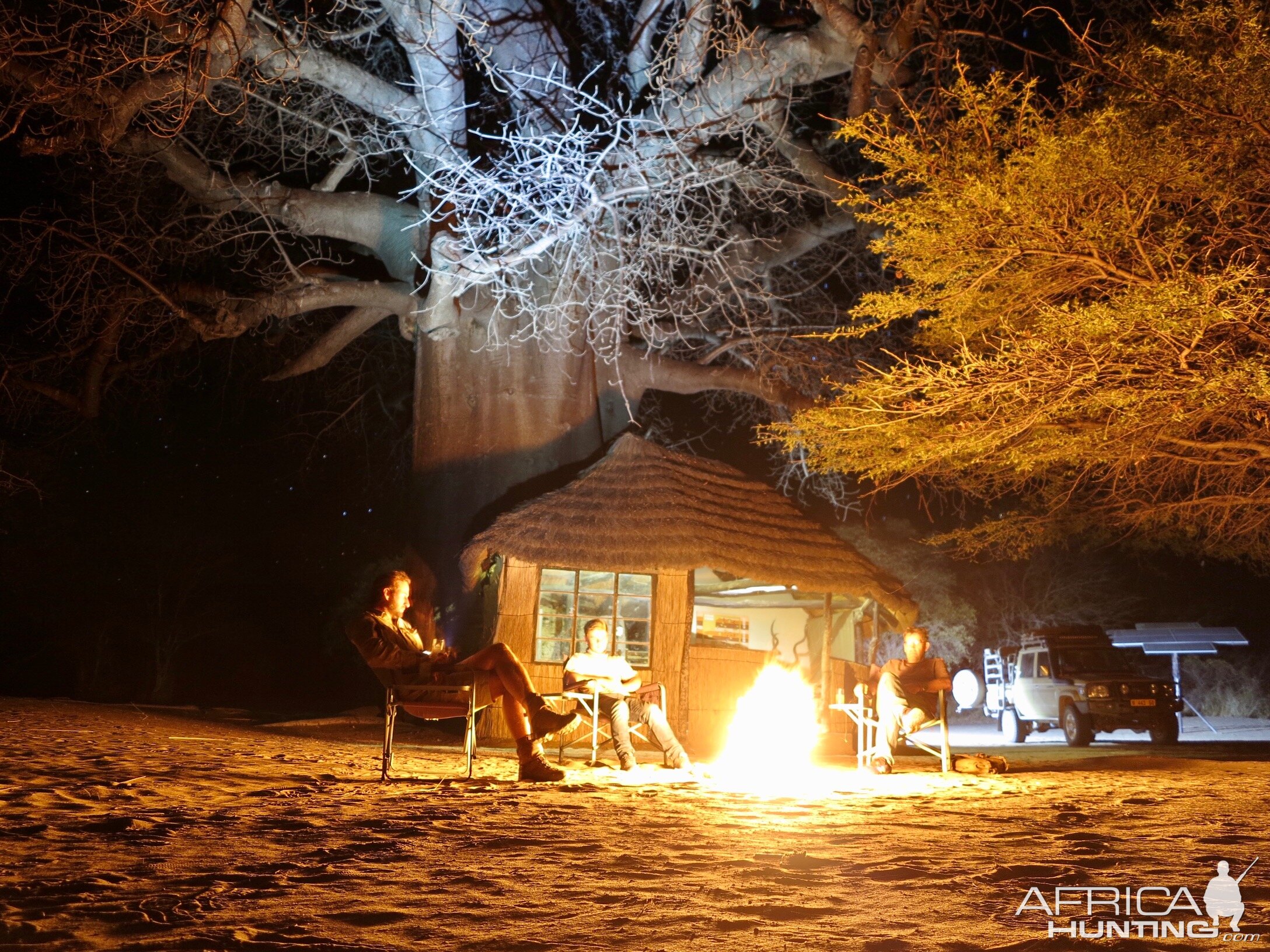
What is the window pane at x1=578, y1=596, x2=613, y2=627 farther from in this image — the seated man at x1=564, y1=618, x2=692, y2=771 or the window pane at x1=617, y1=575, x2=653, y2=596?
the seated man at x1=564, y1=618, x2=692, y2=771

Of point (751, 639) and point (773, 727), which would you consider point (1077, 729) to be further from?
point (773, 727)

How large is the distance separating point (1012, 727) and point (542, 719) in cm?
1268

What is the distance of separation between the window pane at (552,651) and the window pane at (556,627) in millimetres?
50

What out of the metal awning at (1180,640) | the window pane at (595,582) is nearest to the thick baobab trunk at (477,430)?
the window pane at (595,582)

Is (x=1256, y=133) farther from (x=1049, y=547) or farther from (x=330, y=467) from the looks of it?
(x=1049, y=547)

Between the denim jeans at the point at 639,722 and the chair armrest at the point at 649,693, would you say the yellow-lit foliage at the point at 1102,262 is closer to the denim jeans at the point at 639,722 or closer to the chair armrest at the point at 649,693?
the chair armrest at the point at 649,693

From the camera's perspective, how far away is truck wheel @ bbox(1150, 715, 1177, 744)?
571 inches

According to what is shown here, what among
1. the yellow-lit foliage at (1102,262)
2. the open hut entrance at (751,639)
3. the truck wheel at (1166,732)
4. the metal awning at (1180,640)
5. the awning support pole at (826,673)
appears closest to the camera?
the yellow-lit foliage at (1102,262)

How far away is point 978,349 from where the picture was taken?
10.9m

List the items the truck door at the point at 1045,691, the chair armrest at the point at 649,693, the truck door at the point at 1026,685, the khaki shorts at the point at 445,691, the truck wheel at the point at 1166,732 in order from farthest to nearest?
the truck door at the point at 1026,685
the truck door at the point at 1045,691
the truck wheel at the point at 1166,732
the chair armrest at the point at 649,693
the khaki shorts at the point at 445,691

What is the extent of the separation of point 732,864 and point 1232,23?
792 centimetres

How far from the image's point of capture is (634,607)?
11.0 meters

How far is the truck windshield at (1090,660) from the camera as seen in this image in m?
15.2

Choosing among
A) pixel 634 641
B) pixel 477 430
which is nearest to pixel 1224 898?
pixel 634 641
